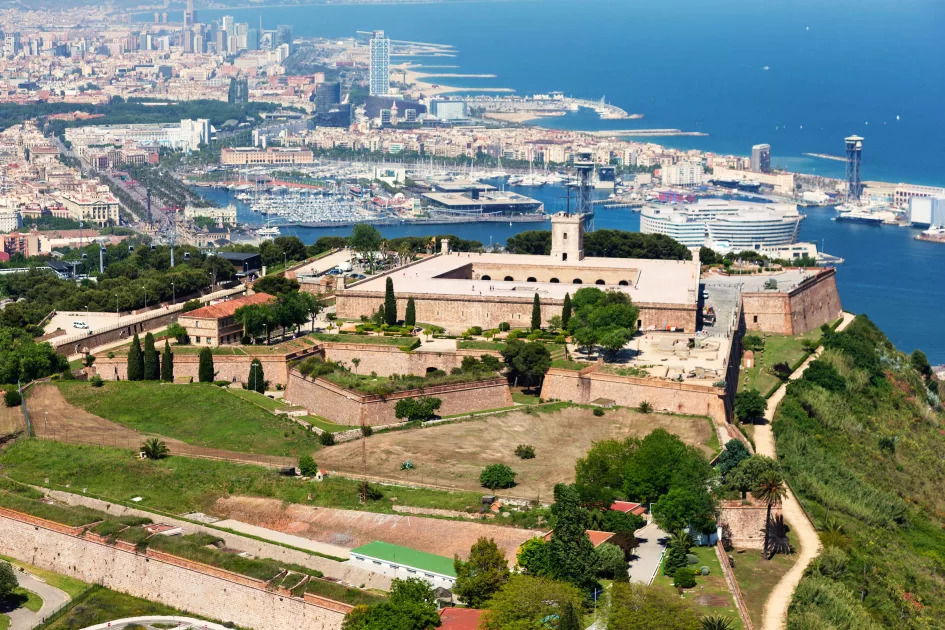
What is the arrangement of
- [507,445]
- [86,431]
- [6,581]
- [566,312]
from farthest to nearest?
[566,312] < [86,431] < [507,445] < [6,581]

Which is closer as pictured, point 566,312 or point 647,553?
point 647,553

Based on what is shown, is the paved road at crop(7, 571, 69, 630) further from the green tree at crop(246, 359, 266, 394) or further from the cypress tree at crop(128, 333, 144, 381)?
the green tree at crop(246, 359, 266, 394)

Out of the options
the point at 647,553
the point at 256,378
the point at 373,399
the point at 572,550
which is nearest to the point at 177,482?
the point at 373,399

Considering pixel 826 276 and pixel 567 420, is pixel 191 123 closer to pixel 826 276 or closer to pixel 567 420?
pixel 826 276

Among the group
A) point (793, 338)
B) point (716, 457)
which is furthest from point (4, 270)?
point (716, 457)

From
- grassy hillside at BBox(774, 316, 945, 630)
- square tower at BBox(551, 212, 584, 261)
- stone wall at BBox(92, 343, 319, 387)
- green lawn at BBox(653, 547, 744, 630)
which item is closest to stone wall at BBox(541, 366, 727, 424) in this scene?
grassy hillside at BBox(774, 316, 945, 630)

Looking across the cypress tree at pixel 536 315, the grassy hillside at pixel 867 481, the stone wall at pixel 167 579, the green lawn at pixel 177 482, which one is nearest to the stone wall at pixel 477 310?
the cypress tree at pixel 536 315

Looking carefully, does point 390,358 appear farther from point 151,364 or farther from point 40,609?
point 40,609
